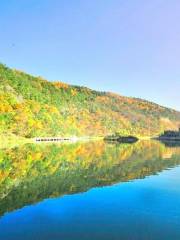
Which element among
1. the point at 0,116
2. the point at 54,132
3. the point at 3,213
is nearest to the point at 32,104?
the point at 54,132

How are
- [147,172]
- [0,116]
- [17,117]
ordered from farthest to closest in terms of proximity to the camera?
[17,117] → [0,116] → [147,172]

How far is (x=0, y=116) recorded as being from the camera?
135750 millimetres

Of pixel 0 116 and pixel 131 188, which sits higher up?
pixel 0 116

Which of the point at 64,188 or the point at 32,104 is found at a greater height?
the point at 32,104

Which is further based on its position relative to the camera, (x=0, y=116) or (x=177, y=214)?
(x=0, y=116)

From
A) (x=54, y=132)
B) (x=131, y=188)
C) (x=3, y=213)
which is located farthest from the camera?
(x=54, y=132)

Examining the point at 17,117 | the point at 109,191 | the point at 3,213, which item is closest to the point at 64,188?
the point at 109,191

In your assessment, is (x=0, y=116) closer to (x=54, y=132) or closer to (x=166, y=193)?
(x=54, y=132)

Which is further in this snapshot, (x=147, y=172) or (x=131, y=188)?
(x=147, y=172)

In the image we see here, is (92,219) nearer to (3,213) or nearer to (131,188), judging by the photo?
(3,213)

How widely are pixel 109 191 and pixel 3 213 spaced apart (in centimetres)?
1362

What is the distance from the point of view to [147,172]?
5709 cm

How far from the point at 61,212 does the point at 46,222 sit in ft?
11.5

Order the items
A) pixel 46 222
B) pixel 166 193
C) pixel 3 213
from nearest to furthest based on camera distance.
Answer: pixel 46 222, pixel 3 213, pixel 166 193
